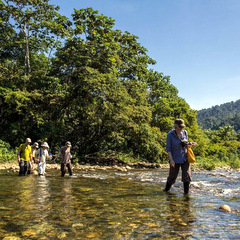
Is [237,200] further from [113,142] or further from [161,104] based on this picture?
[161,104]

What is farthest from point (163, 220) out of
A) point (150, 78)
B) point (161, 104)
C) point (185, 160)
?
point (150, 78)

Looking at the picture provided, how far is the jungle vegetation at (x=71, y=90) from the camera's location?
20.5 metres

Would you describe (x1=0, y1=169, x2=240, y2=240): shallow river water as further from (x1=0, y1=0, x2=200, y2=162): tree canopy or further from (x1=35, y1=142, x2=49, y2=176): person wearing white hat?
(x1=0, y1=0, x2=200, y2=162): tree canopy

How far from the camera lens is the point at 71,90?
856 inches

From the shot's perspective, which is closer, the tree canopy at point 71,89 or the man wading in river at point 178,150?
the man wading in river at point 178,150

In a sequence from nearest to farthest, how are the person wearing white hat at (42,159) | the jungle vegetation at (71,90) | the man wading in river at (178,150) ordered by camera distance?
the man wading in river at (178,150) < the person wearing white hat at (42,159) < the jungle vegetation at (71,90)

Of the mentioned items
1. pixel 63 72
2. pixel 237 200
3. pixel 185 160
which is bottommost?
pixel 237 200

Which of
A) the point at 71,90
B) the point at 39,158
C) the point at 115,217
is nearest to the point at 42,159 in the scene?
the point at 39,158

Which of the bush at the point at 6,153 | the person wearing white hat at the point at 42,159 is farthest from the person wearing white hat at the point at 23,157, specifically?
the bush at the point at 6,153

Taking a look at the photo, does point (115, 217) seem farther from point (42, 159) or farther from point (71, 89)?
point (71, 89)

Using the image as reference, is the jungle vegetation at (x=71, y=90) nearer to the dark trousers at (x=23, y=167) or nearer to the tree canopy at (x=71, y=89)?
the tree canopy at (x=71, y=89)

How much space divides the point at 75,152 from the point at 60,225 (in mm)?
18218

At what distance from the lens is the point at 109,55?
21781 mm

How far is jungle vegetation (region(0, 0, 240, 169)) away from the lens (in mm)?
20500
